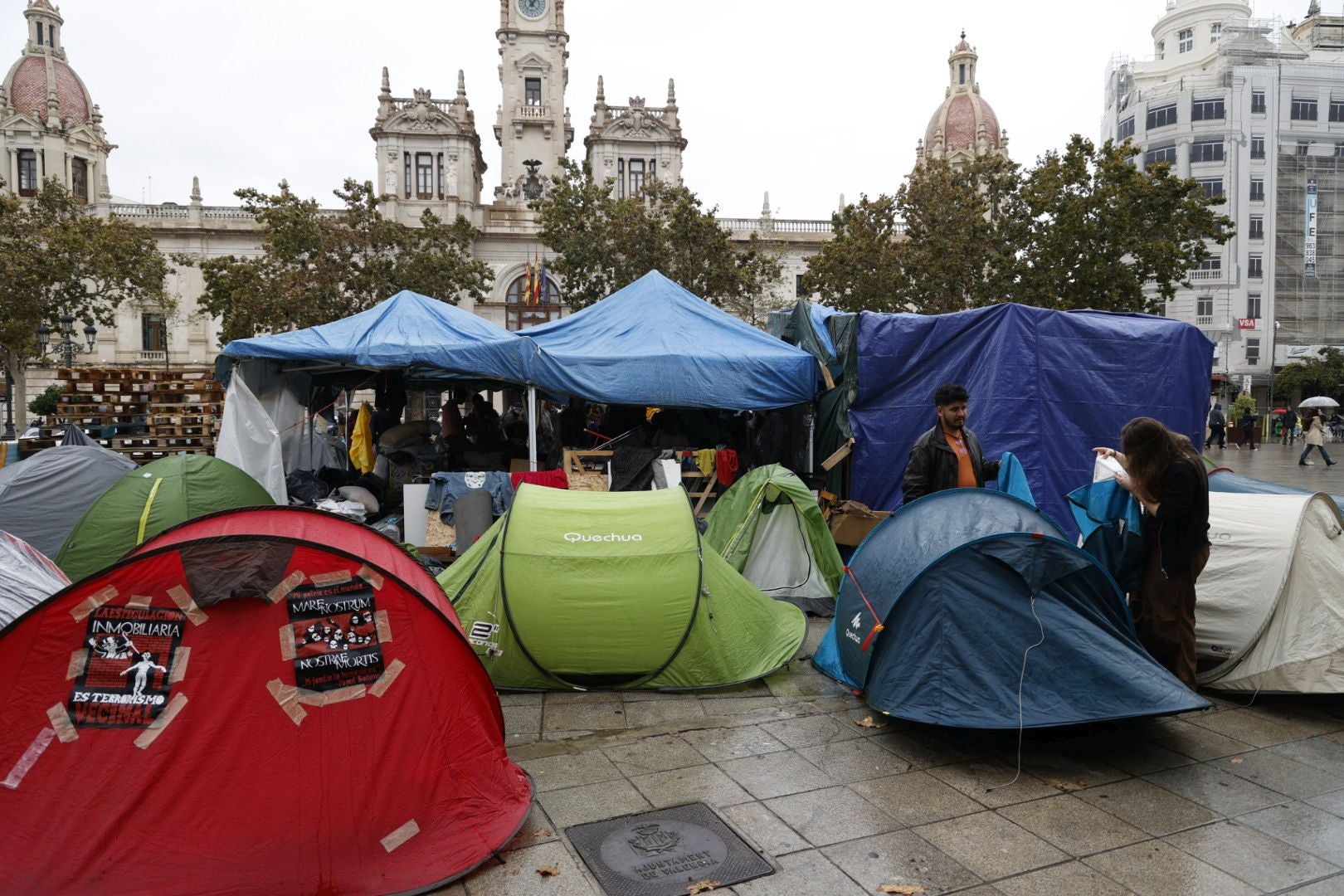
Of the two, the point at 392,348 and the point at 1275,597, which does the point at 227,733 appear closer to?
the point at 1275,597

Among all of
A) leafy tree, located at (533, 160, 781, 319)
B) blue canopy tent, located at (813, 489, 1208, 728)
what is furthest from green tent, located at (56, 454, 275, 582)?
leafy tree, located at (533, 160, 781, 319)

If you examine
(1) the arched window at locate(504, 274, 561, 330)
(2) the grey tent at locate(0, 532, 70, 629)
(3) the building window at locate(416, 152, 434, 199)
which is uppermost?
(3) the building window at locate(416, 152, 434, 199)

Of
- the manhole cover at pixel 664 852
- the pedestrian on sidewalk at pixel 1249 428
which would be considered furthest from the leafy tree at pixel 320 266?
the pedestrian on sidewalk at pixel 1249 428

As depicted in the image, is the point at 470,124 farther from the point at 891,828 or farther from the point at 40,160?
the point at 891,828

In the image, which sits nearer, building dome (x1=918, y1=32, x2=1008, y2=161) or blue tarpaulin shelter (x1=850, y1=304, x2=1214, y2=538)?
A: blue tarpaulin shelter (x1=850, y1=304, x2=1214, y2=538)

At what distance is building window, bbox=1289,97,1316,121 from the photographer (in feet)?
160

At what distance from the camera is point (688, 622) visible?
557 cm

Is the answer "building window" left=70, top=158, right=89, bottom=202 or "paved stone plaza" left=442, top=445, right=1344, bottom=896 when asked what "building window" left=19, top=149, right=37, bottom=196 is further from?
"paved stone plaza" left=442, top=445, right=1344, bottom=896

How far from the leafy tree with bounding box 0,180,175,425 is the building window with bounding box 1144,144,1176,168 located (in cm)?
5151

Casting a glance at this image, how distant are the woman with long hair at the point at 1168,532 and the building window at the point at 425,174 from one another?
147 feet

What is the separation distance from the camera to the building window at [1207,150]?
48.3 m

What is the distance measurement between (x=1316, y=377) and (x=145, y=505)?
5238 centimetres

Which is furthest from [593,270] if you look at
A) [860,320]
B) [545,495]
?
[545,495]

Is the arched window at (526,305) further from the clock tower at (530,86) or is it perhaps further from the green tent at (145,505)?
the green tent at (145,505)
